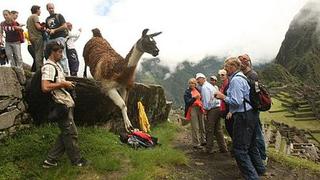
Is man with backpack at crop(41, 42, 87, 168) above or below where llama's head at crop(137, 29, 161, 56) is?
below

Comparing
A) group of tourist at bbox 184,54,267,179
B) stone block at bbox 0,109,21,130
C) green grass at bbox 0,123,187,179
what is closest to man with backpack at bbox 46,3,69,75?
green grass at bbox 0,123,187,179

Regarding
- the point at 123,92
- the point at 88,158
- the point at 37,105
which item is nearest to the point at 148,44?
the point at 123,92

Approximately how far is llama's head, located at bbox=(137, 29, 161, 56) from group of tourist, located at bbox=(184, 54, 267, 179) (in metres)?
1.64

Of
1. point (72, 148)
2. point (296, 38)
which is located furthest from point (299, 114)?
point (296, 38)

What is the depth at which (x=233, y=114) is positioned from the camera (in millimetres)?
8055

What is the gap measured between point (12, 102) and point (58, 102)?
5.68 ft

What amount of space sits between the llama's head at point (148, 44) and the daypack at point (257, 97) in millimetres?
2808

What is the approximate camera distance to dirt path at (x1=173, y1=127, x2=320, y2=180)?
904cm

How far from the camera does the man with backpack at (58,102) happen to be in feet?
24.6

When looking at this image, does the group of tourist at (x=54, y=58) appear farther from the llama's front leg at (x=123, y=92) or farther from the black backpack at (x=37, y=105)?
the llama's front leg at (x=123, y=92)

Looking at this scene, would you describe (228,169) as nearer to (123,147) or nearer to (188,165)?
(188,165)

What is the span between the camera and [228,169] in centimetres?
956

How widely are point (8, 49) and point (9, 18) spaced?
757 millimetres

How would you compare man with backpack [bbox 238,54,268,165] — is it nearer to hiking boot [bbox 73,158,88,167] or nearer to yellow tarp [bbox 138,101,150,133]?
hiking boot [bbox 73,158,88,167]
